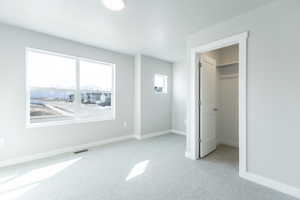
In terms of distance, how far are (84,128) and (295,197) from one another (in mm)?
3774

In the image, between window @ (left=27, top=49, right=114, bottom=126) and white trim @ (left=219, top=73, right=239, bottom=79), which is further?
white trim @ (left=219, top=73, right=239, bottom=79)

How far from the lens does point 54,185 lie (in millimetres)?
1942

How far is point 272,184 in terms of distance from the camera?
1.88m

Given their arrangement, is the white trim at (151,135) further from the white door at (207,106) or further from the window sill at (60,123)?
the white door at (207,106)

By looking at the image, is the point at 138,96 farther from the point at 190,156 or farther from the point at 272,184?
the point at 272,184

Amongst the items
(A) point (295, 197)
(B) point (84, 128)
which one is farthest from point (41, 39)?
(A) point (295, 197)

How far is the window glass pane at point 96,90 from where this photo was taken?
139 inches

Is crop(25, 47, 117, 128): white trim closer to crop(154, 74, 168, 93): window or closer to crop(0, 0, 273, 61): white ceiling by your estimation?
crop(0, 0, 273, 61): white ceiling

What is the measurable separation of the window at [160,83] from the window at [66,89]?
4.78 feet

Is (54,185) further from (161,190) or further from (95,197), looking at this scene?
(161,190)

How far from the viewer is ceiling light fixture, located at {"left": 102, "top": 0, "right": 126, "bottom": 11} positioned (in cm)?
189

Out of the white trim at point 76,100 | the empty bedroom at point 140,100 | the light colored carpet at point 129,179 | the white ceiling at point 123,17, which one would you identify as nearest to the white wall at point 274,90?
the empty bedroom at point 140,100

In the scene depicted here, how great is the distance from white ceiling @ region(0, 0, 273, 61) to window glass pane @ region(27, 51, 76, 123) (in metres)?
0.58

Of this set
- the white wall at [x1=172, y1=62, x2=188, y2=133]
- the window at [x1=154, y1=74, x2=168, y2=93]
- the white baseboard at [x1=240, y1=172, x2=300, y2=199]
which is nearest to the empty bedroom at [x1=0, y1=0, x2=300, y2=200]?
the white baseboard at [x1=240, y1=172, x2=300, y2=199]
